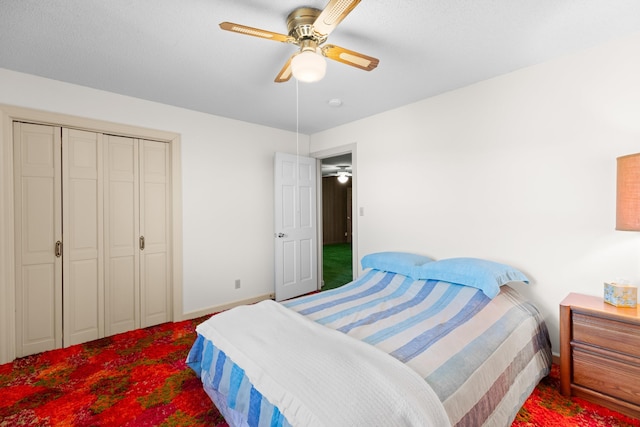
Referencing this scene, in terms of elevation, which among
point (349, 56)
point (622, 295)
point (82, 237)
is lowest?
point (622, 295)

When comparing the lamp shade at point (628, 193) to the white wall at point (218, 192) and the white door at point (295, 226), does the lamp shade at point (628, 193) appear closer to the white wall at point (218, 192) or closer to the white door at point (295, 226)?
the white door at point (295, 226)

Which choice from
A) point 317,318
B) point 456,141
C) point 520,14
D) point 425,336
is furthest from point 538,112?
point 317,318

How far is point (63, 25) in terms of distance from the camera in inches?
71.1

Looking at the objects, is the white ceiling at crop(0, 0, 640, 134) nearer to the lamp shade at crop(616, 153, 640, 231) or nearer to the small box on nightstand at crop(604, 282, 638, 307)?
the lamp shade at crop(616, 153, 640, 231)

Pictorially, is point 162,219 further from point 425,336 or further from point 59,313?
point 425,336

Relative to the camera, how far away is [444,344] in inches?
62.1

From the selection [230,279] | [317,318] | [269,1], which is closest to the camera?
[269,1]

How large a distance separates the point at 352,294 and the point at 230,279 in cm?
188

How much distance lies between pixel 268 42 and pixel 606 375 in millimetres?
3073

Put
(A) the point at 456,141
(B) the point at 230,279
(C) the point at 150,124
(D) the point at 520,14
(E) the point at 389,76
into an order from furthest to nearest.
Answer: (B) the point at 230,279 → (C) the point at 150,124 → (A) the point at 456,141 → (E) the point at 389,76 → (D) the point at 520,14

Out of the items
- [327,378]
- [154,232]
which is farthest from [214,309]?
[327,378]

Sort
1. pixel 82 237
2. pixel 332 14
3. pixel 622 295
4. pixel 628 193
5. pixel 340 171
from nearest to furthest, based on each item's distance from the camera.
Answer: pixel 332 14 < pixel 628 193 < pixel 622 295 < pixel 82 237 < pixel 340 171

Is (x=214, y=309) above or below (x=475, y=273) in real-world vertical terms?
below

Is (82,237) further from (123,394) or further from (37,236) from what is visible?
(123,394)
